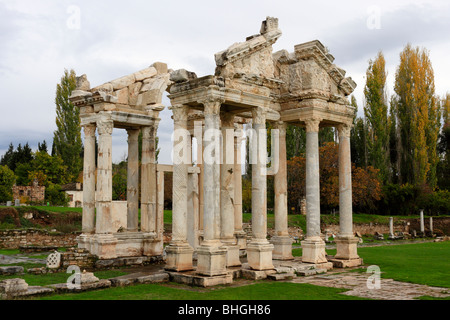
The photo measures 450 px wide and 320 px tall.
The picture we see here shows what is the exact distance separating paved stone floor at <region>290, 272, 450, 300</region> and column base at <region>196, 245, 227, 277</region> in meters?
2.25

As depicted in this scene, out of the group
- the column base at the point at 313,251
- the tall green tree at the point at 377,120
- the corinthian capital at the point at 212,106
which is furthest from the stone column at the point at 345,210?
the tall green tree at the point at 377,120

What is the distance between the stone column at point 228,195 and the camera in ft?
46.6

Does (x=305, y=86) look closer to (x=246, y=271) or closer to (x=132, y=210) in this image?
(x=246, y=271)

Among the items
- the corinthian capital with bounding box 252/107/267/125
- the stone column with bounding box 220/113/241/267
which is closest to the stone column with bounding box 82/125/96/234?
the stone column with bounding box 220/113/241/267

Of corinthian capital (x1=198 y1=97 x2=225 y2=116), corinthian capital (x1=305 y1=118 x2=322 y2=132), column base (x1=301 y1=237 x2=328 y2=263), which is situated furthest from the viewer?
corinthian capital (x1=305 y1=118 x2=322 y2=132)

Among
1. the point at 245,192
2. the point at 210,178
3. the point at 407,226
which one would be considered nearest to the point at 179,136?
the point at 210,178

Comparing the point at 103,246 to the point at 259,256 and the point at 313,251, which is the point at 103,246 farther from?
the point at 313,251

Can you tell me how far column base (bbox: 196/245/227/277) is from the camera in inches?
490

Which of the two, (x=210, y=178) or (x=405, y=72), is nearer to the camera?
(x=210, y=178)

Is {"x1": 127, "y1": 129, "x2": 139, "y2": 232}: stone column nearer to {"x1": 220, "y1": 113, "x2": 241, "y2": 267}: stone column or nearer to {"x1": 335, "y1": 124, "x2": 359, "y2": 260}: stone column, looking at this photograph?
{"x1": 220, "y1": 113, "x2": 241, "y2": 267}: stone column

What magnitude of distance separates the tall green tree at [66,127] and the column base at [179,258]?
111 ft

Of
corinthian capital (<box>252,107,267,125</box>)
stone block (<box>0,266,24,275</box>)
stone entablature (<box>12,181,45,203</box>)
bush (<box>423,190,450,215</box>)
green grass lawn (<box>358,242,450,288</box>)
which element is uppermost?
corinthian capital (<box>252,107,267,125</box>)

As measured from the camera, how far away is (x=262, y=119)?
46.9 ft

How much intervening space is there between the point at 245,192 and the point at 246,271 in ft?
94.7
